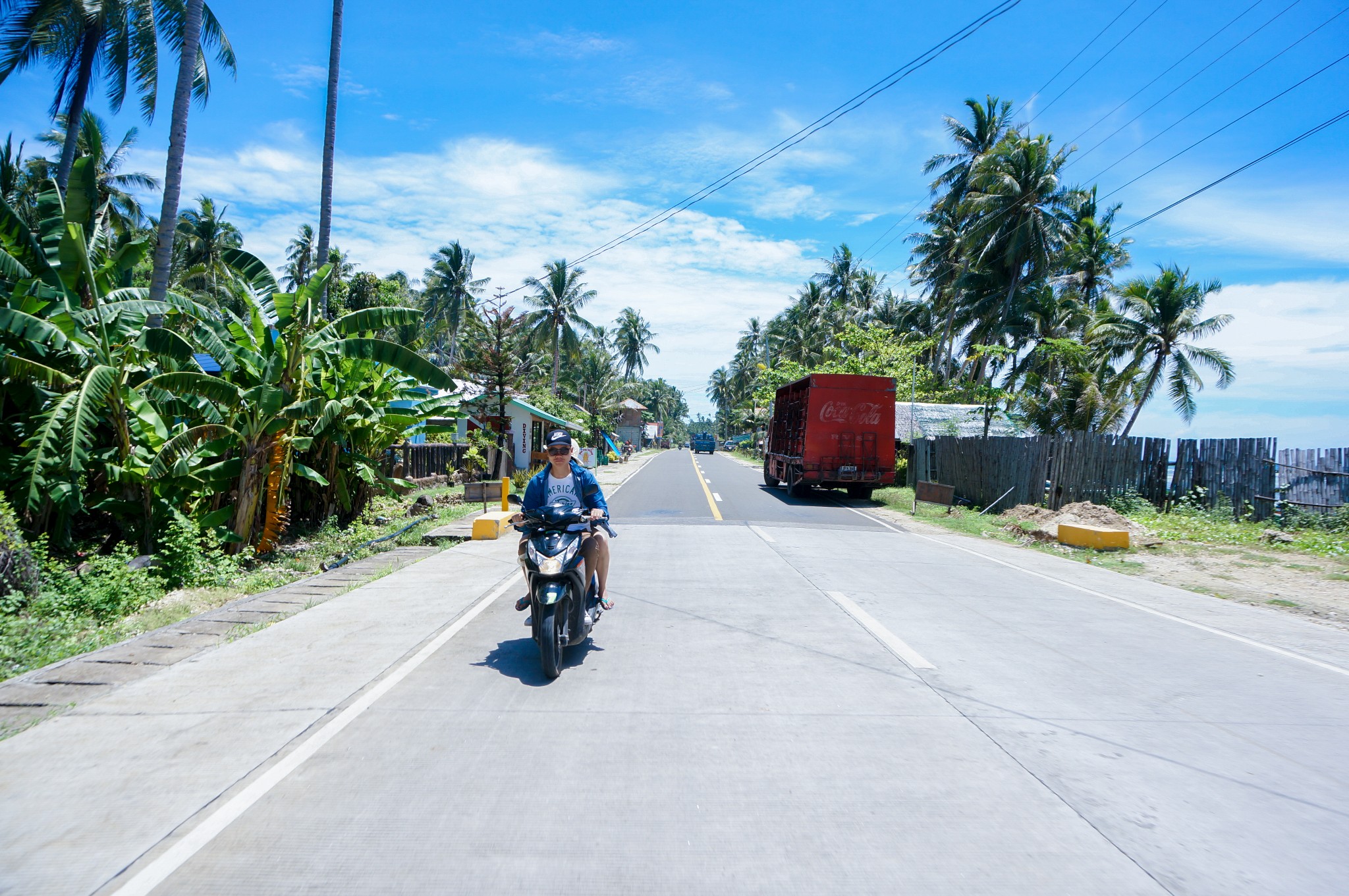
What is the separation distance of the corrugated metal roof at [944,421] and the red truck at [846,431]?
36.2 ft

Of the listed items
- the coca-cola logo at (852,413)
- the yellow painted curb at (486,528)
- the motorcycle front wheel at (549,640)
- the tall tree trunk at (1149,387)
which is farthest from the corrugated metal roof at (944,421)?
the motorcycle front wheel at (549,640)

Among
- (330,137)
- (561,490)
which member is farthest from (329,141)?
(561,490)

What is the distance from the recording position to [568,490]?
639 centimetres

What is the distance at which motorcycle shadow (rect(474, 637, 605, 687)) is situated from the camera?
5648 mm

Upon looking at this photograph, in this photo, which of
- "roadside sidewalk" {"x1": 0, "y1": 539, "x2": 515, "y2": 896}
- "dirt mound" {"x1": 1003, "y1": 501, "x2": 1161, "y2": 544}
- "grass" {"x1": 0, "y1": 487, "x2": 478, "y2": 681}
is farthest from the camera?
"dirt mound" {"x1": 1003, "y1": 501, "x2": 1161, "y2": 544}

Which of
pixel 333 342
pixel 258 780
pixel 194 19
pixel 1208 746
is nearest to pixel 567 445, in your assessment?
pixel 258 780

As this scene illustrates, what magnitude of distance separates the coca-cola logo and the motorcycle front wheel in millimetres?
17059

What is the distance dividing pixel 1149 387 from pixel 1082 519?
71.4 feet

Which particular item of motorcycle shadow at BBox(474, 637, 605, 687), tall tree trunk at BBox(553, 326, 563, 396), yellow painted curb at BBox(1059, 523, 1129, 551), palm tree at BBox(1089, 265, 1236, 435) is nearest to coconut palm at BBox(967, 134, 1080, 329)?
palm tree at BBox(1089, 265, 1236, 435)

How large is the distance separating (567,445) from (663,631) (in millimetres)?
1940

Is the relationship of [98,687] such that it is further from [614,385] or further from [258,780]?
[614,385]

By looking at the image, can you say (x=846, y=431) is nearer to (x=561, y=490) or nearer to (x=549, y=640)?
(x=561, y=490)

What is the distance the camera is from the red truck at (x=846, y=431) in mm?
21875

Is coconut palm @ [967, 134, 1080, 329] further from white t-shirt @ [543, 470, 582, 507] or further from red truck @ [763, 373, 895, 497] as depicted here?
white t-shirt @ [543, 470, 582, 507]
